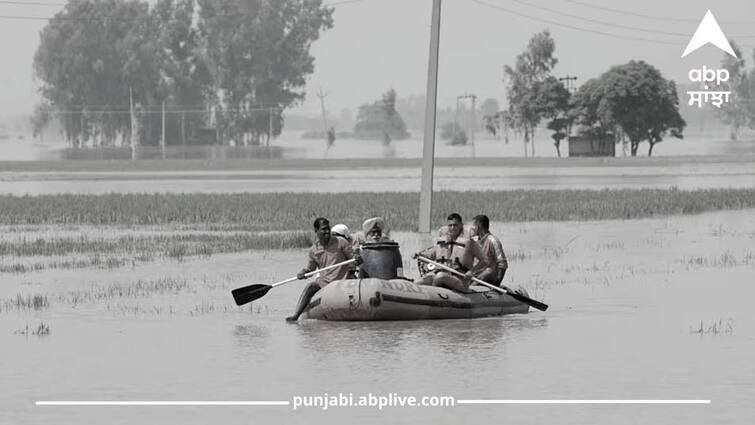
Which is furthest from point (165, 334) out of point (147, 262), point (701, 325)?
point (147, 262)

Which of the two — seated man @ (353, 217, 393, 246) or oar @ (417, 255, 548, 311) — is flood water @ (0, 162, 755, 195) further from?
seated man @ (353, 217, 393, 246)

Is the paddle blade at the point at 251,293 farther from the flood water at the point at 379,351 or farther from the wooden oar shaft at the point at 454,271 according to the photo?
the wooden oar shaft at the point at 454,271

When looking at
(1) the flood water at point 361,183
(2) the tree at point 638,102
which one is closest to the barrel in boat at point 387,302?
(1) the flood water at point 361,183

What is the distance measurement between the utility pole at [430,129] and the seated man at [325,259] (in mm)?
16804

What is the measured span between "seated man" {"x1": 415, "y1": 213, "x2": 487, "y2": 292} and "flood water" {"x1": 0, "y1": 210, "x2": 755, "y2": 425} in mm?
543

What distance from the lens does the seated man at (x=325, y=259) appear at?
20.8 metres

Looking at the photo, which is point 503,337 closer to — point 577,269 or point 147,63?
point 577,269

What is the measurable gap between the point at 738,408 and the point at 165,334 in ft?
26.3

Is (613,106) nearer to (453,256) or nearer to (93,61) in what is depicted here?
(93,61)

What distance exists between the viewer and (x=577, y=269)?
2880 cm

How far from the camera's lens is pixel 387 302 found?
65.7ft

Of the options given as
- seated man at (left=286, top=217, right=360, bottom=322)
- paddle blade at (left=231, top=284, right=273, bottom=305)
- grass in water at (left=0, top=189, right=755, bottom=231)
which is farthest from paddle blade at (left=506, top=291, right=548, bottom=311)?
grass in water at (left=0, top=189, right=755, bottom=231)

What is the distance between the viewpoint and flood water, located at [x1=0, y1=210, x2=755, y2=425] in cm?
1452

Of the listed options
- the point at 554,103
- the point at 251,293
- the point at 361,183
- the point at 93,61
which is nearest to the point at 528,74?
the point at 554,103
